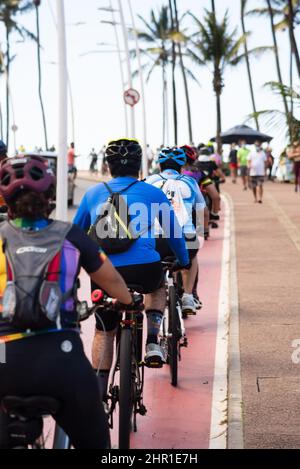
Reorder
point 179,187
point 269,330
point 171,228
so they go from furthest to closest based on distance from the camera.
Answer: point 269,330 < point 179,187 < point 171,228

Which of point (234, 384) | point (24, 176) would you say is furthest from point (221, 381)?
point (24, 176)

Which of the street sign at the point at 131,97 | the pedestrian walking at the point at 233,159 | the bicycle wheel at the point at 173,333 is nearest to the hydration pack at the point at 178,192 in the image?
the bicycle wheel at the point at 173,333

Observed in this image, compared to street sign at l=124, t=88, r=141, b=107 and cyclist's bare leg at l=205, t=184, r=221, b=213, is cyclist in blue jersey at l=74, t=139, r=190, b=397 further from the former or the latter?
street sign at l=124, t=88, r=141, b=107

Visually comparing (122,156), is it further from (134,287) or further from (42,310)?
(42,310)

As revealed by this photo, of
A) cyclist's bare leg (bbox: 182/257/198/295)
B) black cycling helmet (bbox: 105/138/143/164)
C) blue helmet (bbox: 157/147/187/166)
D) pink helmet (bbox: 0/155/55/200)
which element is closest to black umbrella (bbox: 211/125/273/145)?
cyclist's bare leg (bbox: 182/257/198/295)

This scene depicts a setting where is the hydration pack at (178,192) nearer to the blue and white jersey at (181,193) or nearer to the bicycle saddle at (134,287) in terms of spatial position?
the blue and white jersey at (181,193)

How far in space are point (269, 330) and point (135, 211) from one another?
14.9 ft

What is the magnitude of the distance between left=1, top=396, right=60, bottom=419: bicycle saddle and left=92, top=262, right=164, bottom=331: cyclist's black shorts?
2.06 m

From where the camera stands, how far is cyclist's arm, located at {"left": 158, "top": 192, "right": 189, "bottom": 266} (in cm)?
630

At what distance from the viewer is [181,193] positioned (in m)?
8.76

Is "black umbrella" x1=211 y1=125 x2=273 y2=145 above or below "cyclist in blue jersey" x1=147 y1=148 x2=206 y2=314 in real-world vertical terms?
above

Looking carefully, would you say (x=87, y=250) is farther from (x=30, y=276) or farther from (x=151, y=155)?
(x=151, y=155)

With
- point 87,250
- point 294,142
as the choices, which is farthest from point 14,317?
point 294,142

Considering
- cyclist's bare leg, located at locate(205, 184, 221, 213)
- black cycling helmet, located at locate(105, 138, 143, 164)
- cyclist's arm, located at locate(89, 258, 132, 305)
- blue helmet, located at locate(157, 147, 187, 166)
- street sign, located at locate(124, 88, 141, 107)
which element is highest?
street sign, located at locate(124, 88, 141, 107)
